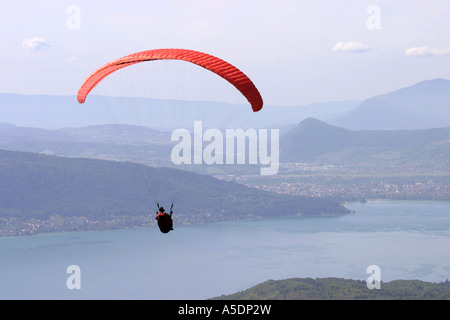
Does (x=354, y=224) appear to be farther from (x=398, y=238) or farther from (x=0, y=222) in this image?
(x=0, y=222)

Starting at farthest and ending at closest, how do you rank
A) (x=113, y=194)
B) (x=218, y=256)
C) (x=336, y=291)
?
1. (x=113, y=194)
2. (x=218, y=256)
3. (x=336, y=291)

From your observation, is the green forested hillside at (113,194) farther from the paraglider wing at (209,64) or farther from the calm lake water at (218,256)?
the paraglider wing at (209,64)

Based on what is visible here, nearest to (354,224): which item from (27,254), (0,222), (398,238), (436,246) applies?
(398,238)

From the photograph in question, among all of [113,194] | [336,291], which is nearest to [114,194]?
[113,194]

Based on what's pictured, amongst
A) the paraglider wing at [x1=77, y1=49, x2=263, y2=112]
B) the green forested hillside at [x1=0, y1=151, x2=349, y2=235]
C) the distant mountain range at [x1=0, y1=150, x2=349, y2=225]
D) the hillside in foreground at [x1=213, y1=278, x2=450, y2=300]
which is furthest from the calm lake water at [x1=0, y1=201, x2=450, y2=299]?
Answer: the paraglider wing at [x1=77, y1=49, x2=263, y2=112]

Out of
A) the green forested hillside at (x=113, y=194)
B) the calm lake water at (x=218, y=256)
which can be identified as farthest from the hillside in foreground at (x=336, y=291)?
the green forested hillside at (x=113, y=194)

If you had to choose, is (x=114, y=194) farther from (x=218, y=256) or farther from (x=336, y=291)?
(x=336, y=291)

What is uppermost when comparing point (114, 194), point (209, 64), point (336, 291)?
point (209, 64)

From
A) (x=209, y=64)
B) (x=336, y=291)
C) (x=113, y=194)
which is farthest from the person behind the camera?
(x=113, y=194)
